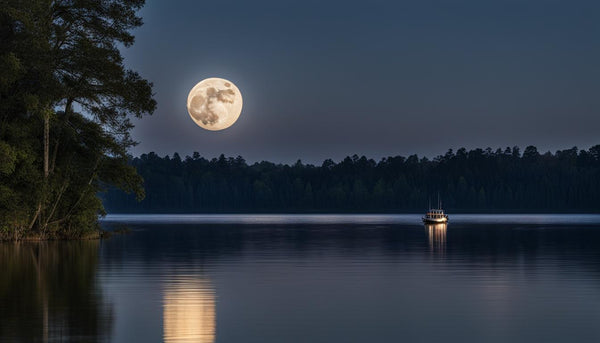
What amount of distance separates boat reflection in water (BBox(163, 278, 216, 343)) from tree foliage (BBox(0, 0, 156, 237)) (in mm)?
27580

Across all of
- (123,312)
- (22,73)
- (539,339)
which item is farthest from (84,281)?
(22,73)

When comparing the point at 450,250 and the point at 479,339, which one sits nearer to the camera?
the point at 479,339

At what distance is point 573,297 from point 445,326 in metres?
7.39

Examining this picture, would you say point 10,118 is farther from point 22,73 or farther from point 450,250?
point 450,250

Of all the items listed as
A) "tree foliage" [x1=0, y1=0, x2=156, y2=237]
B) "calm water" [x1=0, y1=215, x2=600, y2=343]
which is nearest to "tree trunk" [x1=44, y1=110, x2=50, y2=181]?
"tree foliage" [x1=0, y1=0, x2=156, y2=237]

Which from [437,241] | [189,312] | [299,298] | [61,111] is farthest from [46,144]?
[189,312]

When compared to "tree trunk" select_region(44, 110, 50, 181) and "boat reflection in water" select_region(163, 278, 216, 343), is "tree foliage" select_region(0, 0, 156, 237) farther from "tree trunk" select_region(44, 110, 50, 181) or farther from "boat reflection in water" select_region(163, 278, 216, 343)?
"boat reflection in water" select_region(163, 278, 216, 343)

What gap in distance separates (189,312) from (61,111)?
43938 millimetres

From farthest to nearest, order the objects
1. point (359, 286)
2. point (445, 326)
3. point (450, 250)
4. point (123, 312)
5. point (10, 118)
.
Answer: point (10, 118)
point (450, 250)
point (359, 286)
point (123, 312)
point (445, 326)

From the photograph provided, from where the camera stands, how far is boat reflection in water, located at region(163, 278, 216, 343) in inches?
688

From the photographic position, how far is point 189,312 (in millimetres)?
21219

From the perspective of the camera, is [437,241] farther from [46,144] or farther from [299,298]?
[299,298]

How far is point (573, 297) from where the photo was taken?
80.7ft

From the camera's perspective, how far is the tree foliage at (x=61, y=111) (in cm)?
5384
